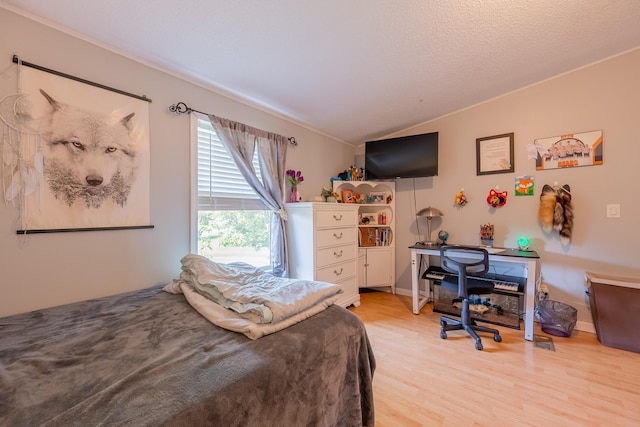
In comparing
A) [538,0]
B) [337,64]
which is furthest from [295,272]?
[538,0]

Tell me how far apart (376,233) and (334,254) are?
1022 millimetres

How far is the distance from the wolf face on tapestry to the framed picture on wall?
10.7 ft

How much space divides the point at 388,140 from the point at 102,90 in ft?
9.32

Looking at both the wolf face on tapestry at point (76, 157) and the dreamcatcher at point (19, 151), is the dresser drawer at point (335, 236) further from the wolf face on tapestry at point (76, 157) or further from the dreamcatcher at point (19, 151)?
the dreamcatcher at point (19, 151)

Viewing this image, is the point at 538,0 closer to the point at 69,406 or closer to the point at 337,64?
the point at 337,64

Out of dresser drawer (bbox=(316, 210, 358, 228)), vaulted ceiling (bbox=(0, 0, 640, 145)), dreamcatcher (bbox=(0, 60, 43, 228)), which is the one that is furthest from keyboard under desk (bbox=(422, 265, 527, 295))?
dreamcatcher (bbox=(0, 60, 43, 228))

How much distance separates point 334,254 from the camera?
2.79 metres

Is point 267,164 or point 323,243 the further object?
point 323,243

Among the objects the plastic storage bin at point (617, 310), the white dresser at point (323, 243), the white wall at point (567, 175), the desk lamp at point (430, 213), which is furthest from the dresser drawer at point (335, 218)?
the plastic storage bin at point (617, 310)

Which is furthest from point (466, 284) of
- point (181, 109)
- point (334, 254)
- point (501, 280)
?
point (181, 109)

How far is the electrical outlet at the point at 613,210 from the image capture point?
2309mm

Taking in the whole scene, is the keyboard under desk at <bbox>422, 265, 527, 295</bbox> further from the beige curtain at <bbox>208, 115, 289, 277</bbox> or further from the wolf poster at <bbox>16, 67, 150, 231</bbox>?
the wolf poster at <bbox>16, 67, 150, 231</bbox>

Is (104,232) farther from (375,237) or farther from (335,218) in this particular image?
(375,237)

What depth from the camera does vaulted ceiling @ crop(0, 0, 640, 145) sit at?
143cm
